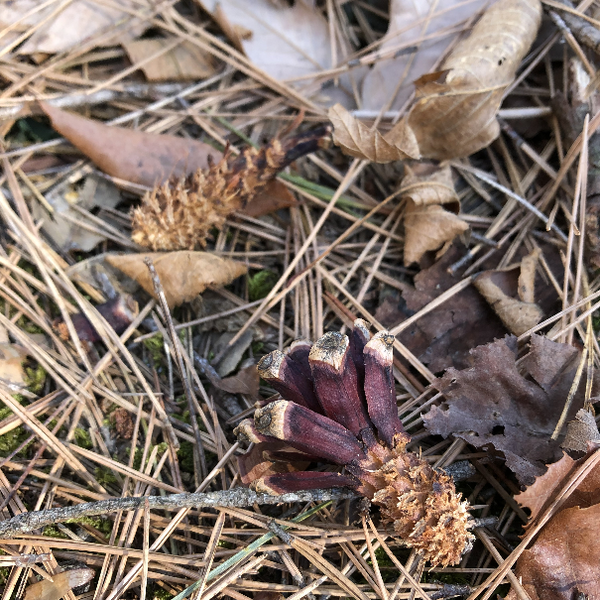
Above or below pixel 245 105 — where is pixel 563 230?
below

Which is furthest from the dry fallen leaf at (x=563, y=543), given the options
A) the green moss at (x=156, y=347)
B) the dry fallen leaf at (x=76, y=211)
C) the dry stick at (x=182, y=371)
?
the dry fallen leaf at (x=76, y=211)

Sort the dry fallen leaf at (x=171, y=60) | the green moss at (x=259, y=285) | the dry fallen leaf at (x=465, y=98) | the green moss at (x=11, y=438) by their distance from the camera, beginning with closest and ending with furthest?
the green moss at (x=11, y=438), the dry fallen leaf at (x=465, y=98), the green moss at (x=259, y=285), the dry fallen leaf at (x=171, y=60)

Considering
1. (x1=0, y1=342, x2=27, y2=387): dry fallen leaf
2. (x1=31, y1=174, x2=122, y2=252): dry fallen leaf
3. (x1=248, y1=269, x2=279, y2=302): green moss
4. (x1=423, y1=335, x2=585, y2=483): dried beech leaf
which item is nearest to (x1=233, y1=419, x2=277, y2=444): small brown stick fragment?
(x1=423, y1=335, x2=585, y2=483): dried beech leaf

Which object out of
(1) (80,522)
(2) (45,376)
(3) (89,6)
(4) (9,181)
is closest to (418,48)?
(3) (89,6)

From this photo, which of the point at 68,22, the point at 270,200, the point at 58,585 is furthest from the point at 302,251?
the point at 68,22

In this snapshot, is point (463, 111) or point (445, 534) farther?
point (463, 111)

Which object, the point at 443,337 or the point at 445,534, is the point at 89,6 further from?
the point at 445,534

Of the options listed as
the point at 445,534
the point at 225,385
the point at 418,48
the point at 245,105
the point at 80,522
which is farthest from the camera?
the point at 245,105

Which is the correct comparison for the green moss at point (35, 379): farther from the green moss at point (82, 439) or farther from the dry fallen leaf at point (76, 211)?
the dry fallen leaf at point (76, 211)
